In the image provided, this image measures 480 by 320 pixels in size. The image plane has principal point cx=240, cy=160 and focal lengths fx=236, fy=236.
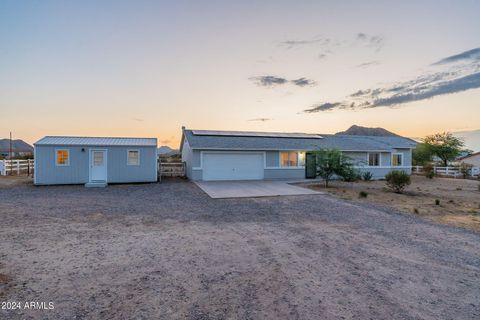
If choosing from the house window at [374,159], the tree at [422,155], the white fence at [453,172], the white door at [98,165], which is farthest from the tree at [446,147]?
the white door at [98,165]

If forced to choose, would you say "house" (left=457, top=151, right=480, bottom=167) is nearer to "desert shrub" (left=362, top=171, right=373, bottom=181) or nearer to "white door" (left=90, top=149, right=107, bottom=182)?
"desert shrub" (left=362, top=171, right=373, bottom=181)

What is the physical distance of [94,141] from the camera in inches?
631

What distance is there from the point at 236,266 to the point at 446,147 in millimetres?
43170

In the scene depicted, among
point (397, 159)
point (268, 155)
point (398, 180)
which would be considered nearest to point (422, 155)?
point (397, 159)

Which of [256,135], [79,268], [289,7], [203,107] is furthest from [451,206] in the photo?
[203,107]

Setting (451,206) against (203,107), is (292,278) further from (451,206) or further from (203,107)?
(203,107)

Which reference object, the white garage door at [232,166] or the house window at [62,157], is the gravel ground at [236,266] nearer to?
the house window at [62,157]

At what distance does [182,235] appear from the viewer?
5.77 metres

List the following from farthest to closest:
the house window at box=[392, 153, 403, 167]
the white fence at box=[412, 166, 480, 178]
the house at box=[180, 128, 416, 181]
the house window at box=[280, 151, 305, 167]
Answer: the white fence at box=[412, 166, 480, 178] → the house window at box=[392, 153, 403, 167] → the house window at box=[280, 151, 305, 167] → the house at box=[180, 128, 416, 181]

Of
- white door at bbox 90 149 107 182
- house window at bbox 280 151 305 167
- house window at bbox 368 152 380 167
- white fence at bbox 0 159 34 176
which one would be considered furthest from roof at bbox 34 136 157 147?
house window at bbox 368 152 380 167

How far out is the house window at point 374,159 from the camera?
21383 millimetres

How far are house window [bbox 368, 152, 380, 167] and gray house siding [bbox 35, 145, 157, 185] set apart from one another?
1841 centimetres

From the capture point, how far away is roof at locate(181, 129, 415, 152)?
1800 centimetres

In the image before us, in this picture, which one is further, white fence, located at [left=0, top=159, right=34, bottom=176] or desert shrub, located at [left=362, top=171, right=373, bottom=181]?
white fence, located at [left=0, top=159, right=34, bottom=176]
